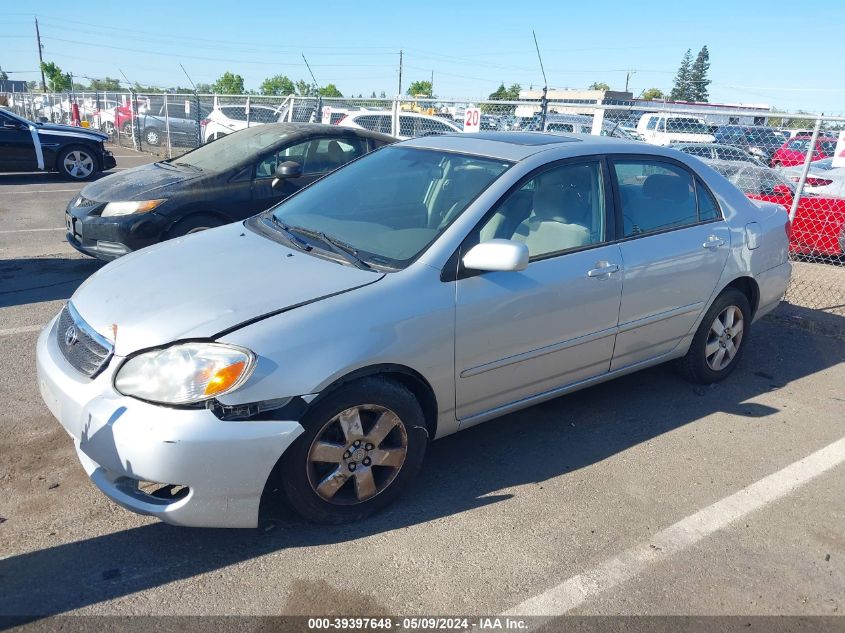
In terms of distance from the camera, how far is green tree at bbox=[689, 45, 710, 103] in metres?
92.8

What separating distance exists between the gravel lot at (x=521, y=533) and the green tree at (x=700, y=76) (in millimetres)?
99290

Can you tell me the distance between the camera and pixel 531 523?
324 centimetres

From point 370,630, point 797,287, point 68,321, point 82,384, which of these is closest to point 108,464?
point 82,384

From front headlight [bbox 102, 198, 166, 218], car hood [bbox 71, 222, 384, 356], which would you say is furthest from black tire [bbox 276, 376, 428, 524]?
front headlight [bbox 102, 198, 166, 218]

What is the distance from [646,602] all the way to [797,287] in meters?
6.15

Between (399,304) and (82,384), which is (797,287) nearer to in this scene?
(399,304)

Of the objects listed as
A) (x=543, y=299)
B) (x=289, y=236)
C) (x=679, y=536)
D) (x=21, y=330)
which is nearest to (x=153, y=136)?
(x=21, y=330)

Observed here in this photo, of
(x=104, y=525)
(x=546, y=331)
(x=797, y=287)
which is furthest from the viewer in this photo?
(x=797, y=287)

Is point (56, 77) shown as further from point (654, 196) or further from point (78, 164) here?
point (654, 196)

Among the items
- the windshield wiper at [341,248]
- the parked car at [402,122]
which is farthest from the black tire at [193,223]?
the parked car at [402,122]

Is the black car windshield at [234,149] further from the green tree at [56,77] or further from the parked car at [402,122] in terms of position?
the green tree at [56,77]

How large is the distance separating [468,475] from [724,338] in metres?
2.38

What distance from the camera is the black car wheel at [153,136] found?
21047 millimetres

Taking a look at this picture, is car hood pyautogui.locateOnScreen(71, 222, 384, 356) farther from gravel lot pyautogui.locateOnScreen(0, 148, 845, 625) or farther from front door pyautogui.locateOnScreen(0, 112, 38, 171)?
front door pyautogui.locateOnScreen(0, 112, 38, 171)
